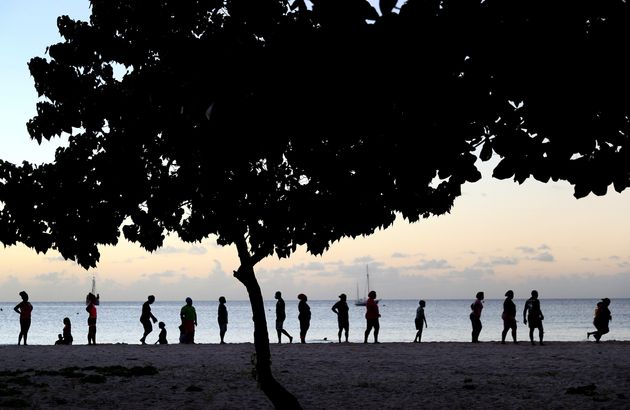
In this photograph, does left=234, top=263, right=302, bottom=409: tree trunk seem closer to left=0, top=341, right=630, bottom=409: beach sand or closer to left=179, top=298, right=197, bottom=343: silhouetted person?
left=0, top=341, right=630, bottom=409: beach sand

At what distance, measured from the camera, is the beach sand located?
11.8 metres

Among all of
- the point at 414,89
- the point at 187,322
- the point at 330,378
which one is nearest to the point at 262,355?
the point at 330,378

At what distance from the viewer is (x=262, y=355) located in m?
10.4

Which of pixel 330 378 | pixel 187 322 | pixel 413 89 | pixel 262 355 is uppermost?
pixel 413 89

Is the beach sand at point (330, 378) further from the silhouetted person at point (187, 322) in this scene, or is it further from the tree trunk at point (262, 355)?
the silhouetted person at point (187, 322)

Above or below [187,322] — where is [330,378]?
below

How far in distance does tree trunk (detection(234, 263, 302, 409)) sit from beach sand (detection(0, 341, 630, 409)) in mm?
1287

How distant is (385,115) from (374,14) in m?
1.26

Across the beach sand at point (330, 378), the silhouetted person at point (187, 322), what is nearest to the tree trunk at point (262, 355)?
the beach sand at point (330, 378)

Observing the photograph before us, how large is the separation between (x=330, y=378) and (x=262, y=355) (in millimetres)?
4665

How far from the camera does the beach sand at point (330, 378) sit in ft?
38.9

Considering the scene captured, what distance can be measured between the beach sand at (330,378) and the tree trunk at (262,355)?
1.29 meters

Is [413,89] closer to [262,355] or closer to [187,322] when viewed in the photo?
[262,355]

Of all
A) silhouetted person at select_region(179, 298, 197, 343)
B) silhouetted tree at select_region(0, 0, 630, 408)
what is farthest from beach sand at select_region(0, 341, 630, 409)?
silhouetted tree at select_region(0, 0, 630, 408)
